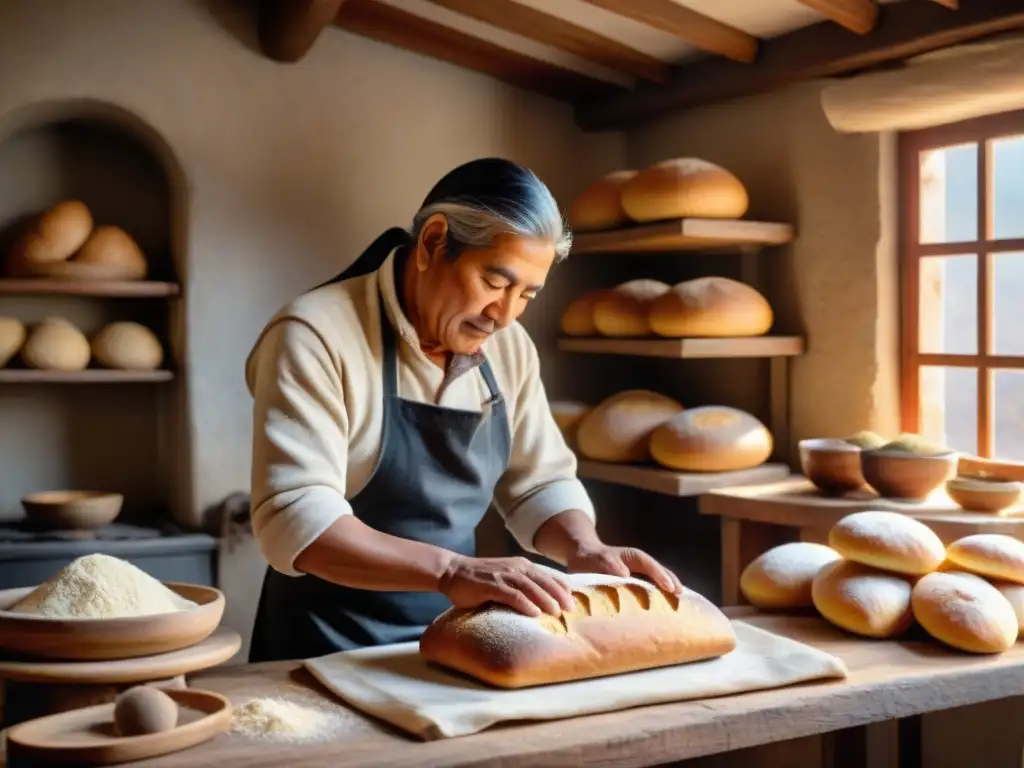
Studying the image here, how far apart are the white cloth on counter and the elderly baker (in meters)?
0.12

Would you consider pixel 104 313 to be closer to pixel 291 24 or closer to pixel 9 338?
pixel 9 338

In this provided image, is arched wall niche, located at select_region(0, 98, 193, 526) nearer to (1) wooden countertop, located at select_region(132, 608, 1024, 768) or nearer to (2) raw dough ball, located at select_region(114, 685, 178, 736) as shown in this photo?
(1) wooden countertop, located at select_region(132, 608, 1024, 768)

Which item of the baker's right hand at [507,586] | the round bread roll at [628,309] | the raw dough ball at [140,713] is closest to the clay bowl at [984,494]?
the round bread roll at [628,309]

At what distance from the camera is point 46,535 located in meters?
3.46

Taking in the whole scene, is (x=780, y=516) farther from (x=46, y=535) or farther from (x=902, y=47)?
(x=46, y=535)

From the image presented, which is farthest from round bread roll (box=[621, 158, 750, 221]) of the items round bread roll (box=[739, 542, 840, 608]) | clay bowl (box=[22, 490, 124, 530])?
clay bowl (box=[22, 490, 124, 530])

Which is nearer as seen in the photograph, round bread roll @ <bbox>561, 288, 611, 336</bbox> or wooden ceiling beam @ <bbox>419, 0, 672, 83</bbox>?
wooden ceiling beam @ <bbox>419, 0, 672, 83</bbox>

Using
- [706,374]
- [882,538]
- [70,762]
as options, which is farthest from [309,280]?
[70,762]

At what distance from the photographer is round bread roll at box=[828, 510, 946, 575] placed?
6.21ft

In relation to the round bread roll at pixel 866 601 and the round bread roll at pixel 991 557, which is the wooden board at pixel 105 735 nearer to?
the round bread roll at pixel 866 601

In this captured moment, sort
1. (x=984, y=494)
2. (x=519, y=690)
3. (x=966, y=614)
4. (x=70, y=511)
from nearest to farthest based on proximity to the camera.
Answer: (x=519, y=690) → (x=966, y=614) → (x=984, y=494) → (x=70, y=511)

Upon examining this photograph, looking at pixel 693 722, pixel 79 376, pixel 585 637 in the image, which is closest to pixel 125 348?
pixel 79 376

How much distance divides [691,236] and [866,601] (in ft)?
5.37

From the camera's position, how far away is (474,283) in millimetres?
1892
